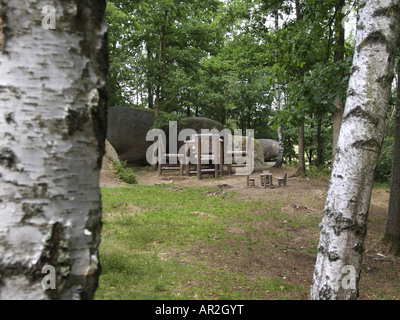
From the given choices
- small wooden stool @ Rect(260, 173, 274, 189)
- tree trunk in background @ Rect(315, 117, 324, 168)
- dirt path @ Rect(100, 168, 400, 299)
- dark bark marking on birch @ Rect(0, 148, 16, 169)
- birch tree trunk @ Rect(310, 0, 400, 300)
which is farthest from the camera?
tree trunk in background @ Rect(315, 117, 324, 168)

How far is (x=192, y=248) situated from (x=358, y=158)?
11.6ft

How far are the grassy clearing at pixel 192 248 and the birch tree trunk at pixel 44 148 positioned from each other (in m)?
2.49

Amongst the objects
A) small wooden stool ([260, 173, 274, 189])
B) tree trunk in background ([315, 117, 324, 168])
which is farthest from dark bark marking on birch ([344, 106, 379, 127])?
tree trunk in background ([315, 117, 324, 168])

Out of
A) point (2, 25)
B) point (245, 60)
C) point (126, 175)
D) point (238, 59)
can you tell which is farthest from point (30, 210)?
point (238, 59)

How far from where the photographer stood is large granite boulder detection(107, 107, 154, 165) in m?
17.5

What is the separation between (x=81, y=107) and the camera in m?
1.11

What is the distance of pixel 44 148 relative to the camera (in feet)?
3.45

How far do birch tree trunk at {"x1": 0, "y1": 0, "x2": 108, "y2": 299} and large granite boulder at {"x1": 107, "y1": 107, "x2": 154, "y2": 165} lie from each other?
16679 mm

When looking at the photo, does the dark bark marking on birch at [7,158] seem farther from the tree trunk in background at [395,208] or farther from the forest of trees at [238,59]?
the tree trunk in background at [395,208]

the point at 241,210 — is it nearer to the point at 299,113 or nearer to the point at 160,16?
the point at 299,113

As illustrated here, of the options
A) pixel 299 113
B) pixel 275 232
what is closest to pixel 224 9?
pixel 299 113

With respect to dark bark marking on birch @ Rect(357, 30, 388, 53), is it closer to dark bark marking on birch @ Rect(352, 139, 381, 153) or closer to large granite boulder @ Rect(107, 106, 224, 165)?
dark bark marking on birch @ Rect(352, 139, 381, 153)

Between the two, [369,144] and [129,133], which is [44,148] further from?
[129,133]

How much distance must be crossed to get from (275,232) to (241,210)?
1.81 metres
